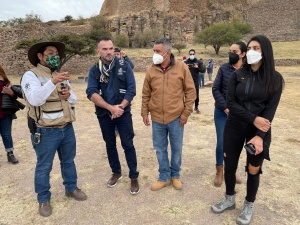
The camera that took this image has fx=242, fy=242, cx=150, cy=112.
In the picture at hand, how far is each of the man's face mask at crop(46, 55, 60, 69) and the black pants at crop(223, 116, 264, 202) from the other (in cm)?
194

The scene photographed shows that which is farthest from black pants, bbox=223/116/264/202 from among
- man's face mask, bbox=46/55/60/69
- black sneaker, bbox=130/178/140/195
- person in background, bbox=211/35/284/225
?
man's face mask, bbox=46/55/60/69

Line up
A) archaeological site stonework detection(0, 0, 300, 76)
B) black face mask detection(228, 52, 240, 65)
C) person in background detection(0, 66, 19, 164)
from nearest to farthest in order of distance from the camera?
black face mask detection(228, 52, 240, 65)
person in background detection(0, 66, 19, 164)
archaeological site stonework detection(0, 0, 300, 76)

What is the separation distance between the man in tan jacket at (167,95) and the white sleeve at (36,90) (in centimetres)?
118

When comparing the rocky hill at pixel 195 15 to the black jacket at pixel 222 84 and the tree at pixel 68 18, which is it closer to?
the tree at pixel 68 18

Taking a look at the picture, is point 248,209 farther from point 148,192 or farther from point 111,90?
point 111,90

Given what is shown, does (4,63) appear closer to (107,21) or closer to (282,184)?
(282,184)

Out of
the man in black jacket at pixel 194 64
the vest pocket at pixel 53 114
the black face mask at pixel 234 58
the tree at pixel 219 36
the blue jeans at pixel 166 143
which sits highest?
the tree at pixel 219 36

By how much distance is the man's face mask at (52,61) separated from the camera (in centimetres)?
257

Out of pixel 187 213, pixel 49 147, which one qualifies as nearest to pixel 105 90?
pixel 49 147

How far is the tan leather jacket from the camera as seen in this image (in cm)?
292

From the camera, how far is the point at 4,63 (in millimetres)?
17328

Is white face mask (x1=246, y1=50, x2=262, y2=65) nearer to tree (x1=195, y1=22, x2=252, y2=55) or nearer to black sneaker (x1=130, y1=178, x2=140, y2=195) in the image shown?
black sneaker (x1=130, y1=178, x2=140, y2=195)

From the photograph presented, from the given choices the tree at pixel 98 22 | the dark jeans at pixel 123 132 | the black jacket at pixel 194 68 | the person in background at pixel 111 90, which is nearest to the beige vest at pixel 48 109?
the person in background at pixel 111 90

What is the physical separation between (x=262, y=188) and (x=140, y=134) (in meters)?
2.93
